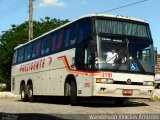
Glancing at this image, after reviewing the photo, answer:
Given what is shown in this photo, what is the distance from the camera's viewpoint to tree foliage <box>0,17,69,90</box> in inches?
1929

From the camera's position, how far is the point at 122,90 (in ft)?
55.1

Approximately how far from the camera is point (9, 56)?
4928cm

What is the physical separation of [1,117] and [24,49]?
1419cm

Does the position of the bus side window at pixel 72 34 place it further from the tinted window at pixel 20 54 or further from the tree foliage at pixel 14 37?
the tree foliage at pixel 14 37

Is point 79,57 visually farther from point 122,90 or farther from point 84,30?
point 122,90

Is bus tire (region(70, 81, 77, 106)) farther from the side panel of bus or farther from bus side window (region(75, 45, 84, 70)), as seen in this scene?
bus side window (region(75, 45, 84, 70))

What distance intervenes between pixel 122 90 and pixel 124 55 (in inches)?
49.7

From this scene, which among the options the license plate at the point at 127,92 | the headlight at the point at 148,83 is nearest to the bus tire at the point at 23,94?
the license plate at the point at 127,92

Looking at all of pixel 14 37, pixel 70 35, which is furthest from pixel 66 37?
pixel 14 37

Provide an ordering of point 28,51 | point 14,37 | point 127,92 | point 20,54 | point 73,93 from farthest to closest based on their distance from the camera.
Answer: point 14,37
point 20,54
point 28,51
point 73,93
point 127,92

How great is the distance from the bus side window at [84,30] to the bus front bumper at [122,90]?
1968 mm

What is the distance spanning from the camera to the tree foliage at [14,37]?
161ft

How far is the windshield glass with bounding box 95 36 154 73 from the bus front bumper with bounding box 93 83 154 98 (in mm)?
614

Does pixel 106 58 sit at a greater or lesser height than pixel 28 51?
lesser
